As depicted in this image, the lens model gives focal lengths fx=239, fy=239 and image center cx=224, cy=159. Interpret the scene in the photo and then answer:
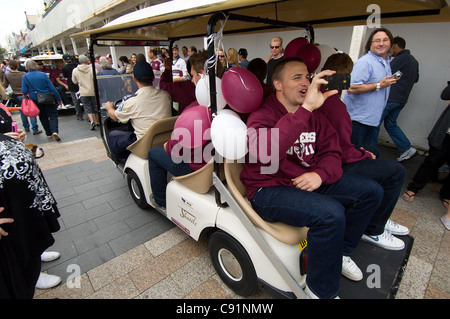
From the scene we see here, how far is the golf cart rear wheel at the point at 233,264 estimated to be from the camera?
1.74 metres

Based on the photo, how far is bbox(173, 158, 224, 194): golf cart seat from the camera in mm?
1877

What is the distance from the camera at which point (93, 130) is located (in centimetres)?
694

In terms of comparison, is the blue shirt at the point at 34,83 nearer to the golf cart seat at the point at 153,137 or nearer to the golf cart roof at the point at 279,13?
the golf cart roof at the point at 279,13

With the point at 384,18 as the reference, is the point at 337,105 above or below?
below

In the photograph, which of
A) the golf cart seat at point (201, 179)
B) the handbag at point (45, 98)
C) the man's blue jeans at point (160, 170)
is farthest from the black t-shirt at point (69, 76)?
the golf cart seat at point (201, 179)

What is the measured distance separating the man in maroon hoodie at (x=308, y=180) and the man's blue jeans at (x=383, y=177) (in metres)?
0.25

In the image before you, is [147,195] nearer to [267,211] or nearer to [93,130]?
[267,211]

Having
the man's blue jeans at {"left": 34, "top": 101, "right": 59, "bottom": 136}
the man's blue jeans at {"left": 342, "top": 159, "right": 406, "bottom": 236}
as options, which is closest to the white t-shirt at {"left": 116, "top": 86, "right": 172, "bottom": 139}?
the man's blue jeans at {"left": 342, "top": 159, "right": 406, "bottom": 236}

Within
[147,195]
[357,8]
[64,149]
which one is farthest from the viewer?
[64,149]

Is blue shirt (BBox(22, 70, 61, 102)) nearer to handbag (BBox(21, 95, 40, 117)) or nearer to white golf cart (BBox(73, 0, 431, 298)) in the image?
handbag (BBox(21, 95, 40, 117))

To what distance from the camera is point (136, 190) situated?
10.2ft

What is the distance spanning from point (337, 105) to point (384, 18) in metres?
1.25
